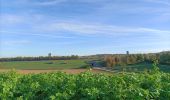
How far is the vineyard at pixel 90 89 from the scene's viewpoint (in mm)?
6918

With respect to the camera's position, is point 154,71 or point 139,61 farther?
point 139,61

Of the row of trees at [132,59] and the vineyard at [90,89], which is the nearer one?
the vineyard at [90,89]

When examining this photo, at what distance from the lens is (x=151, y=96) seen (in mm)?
6891

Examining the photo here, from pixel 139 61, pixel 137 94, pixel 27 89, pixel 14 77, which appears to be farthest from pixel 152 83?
pixel 139 61

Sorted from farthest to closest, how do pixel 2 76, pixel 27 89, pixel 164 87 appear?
1. pixel 2 76
2. pixel 27 89
3. pixel 164 87

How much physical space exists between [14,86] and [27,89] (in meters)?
0.35

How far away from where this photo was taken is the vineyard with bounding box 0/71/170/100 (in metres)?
6.92

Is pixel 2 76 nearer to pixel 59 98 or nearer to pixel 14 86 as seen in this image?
pixel 14 86

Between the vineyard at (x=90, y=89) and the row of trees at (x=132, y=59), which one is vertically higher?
the row of trees at (x=132, y=59)

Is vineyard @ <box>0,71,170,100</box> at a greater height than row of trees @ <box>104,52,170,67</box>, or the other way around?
row of trees @ <box>104,52,170,67</box>

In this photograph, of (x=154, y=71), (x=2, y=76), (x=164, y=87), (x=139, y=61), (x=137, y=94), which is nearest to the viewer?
(x=137, y=94)

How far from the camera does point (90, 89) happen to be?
23.2ft

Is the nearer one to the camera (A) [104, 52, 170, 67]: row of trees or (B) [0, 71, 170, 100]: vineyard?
(B) [0, 71, 170, 100]: vineyard

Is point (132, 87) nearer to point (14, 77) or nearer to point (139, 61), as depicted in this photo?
point (14, 77)
